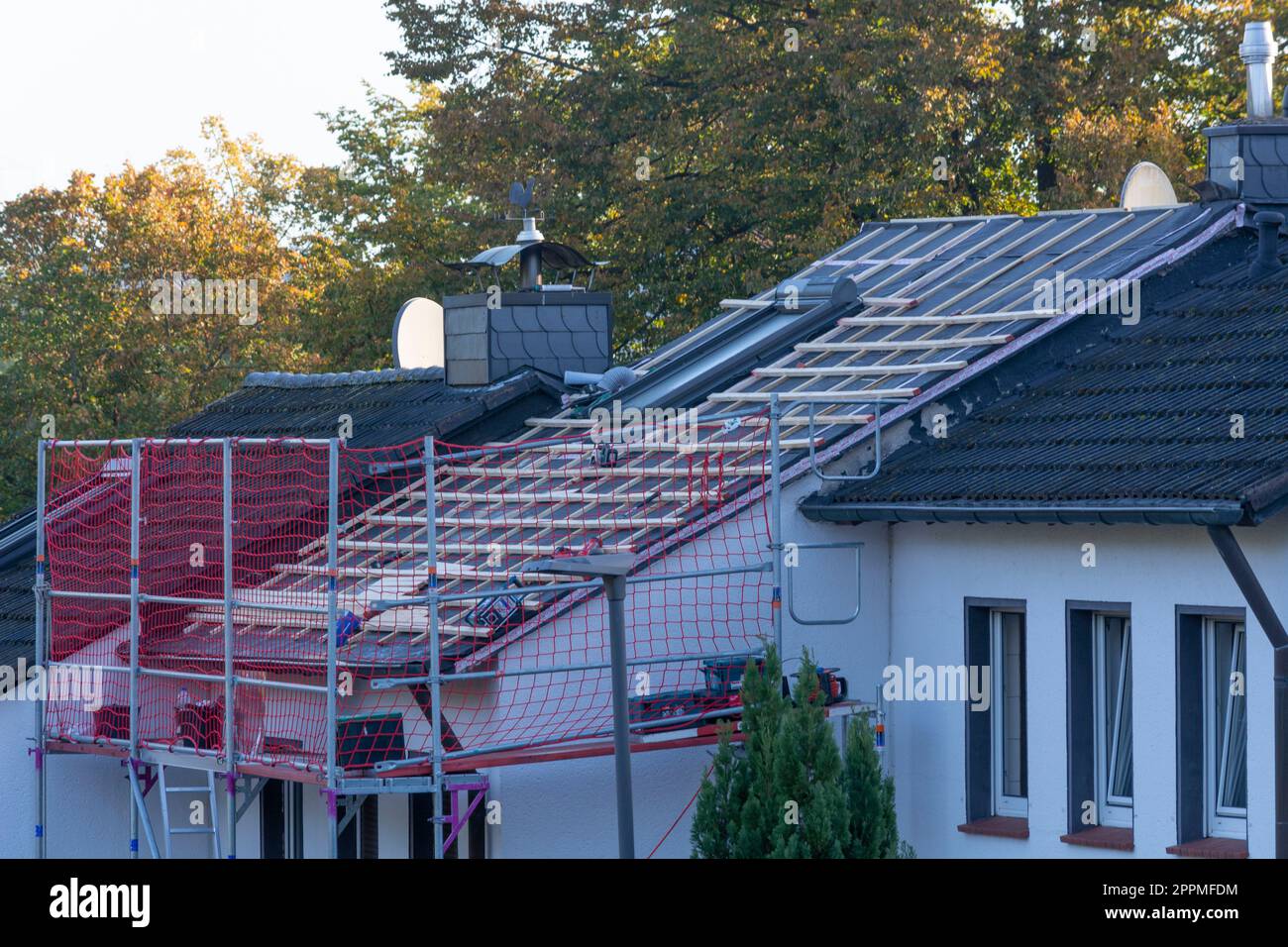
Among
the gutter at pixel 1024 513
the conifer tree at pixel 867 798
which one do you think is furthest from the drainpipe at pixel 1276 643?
the conifer tree at pixel 867 798

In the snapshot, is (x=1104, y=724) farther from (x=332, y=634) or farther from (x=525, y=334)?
(x=525, y=334)

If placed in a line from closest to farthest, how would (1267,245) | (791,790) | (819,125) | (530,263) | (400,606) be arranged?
(791,790)
(400,606)
(1267,245)
(530,263)
(819,125)

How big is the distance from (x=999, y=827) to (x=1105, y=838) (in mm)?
860

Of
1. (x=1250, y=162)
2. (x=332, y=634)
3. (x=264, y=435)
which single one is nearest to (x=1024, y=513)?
(x=332, y=634)

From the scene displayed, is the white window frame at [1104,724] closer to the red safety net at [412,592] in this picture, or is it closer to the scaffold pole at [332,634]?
the red safety net at [412,592]

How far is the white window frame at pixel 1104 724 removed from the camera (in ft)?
39.8

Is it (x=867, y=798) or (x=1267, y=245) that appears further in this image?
(x=1267, y=245)

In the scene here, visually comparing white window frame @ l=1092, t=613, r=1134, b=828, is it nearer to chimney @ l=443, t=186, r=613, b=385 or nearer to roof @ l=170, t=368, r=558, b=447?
roof @ l=170, t=368, r=558, b=447


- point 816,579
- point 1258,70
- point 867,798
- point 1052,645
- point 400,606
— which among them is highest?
point 1258,70

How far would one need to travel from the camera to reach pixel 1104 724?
40.2 ft
